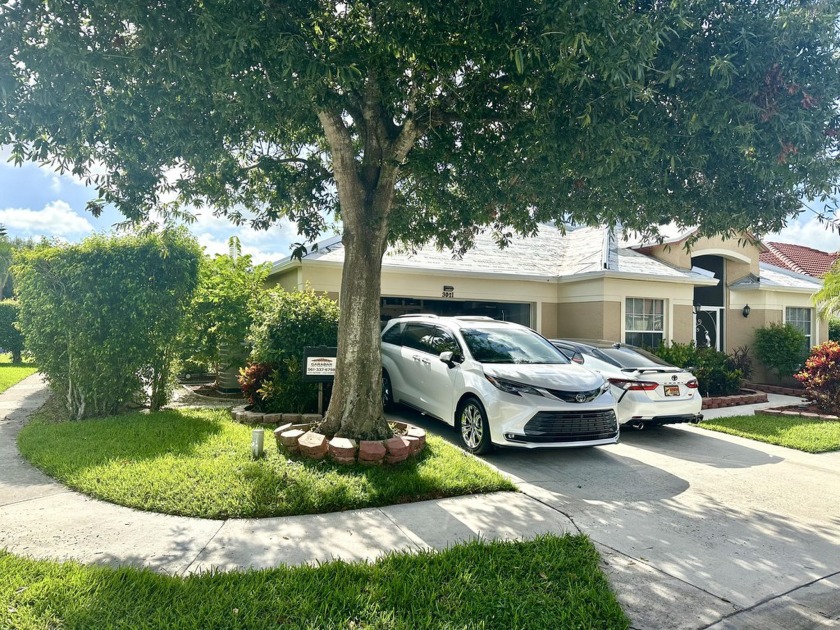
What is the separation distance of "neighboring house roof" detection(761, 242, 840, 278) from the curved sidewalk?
1977cm

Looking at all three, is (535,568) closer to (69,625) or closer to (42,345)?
(69,625)

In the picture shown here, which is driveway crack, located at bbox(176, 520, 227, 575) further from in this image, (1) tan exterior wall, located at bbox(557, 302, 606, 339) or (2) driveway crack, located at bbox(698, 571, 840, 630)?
(1) tan exterior wall, located at bbox(557, 302, 606, 339)

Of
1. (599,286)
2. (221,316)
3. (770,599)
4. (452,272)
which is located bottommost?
(770,599)

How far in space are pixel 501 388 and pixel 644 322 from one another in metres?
9.18

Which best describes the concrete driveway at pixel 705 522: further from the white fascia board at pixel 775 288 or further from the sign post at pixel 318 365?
the white fascia board at pixel 775 288

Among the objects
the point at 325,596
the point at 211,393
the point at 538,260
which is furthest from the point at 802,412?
the point at 211,393

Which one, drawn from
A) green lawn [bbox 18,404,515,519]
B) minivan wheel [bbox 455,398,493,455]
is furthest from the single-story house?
green lawn [bbox 18,404,515,519]

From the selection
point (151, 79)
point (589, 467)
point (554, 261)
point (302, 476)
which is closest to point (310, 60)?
point (151, 79)

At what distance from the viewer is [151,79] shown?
18.2ft

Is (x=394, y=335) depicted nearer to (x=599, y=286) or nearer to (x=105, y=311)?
(x=105, y=311)

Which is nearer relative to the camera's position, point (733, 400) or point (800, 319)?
point (733, 400)

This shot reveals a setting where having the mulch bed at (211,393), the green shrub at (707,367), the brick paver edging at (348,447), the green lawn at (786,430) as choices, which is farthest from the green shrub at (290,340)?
the green shrub at (707,367)

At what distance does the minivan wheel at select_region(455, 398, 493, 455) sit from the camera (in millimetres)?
6633

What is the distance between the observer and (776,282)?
15.8 m
